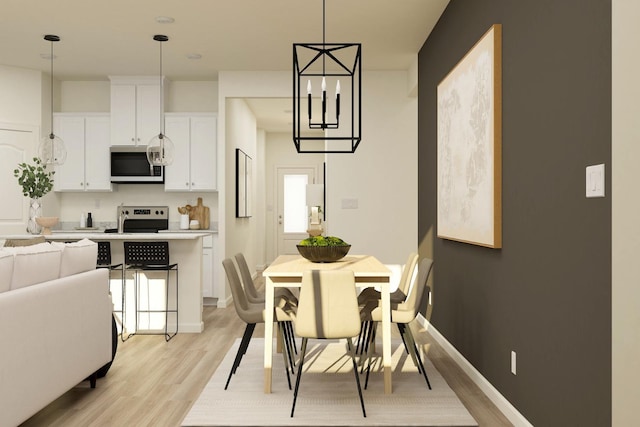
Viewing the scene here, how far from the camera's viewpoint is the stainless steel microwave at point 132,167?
24.0 feet

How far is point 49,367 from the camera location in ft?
9.81

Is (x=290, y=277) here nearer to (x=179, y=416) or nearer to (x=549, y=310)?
(x=179, y=416)

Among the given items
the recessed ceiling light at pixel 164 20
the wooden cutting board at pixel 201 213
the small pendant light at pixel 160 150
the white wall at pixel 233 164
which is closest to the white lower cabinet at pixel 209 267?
the white wall at pixel 233 164

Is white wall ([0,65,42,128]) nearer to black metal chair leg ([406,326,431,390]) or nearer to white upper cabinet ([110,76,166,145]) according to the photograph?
white upper cabinet ([110,76,166,145])

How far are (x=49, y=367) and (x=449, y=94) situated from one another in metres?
Answer: 3.42

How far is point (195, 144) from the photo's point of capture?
7.32 meters

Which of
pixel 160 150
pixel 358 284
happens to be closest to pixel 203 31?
pixel 160 150

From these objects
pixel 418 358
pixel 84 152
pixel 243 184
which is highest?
pixel 84 152

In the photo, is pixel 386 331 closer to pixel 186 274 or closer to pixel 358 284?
pixel 358 284

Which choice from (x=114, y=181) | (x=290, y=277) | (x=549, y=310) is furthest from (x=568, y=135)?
(x=114, y=181)

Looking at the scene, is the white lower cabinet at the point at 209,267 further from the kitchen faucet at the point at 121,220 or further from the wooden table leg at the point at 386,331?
the wooden table leg at the point at 386,331

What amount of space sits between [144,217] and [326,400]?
4.88 meters

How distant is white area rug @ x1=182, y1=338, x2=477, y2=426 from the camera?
125 inches

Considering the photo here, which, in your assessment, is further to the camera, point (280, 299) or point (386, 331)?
point (280, 299)
